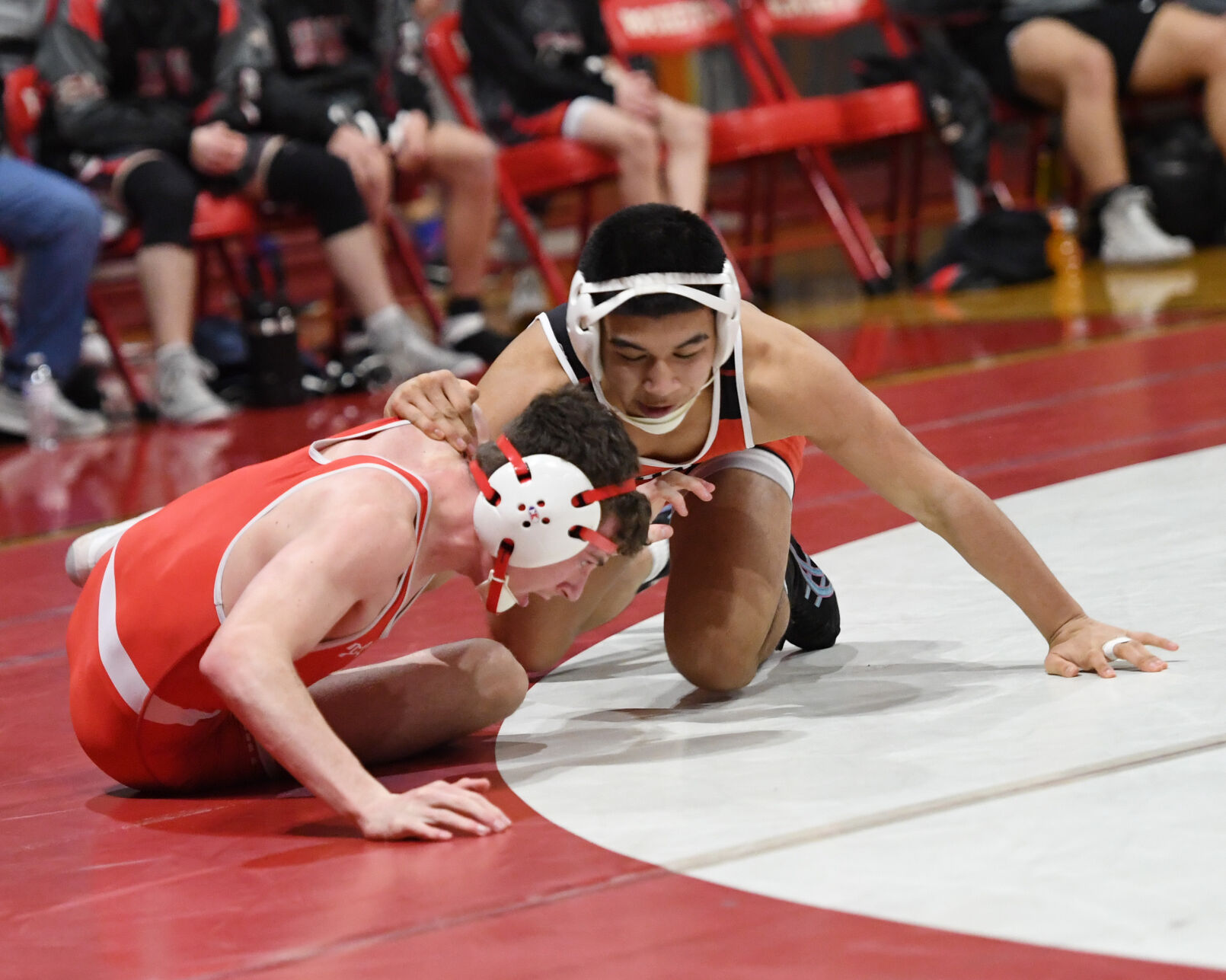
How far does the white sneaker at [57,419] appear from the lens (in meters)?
5.97

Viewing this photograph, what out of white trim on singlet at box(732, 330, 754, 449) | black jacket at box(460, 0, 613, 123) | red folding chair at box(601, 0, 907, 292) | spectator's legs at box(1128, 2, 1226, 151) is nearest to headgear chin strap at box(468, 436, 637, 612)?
white trim on singlet at box(732, 330, 754, 449)

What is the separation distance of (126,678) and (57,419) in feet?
12.5

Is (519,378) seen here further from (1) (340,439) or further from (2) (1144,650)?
(2) (1144,650)

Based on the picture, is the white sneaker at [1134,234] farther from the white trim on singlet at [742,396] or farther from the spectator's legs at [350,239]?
the white trim on singlet at [742,396]

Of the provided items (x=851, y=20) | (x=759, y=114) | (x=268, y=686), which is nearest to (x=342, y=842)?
(x=268, y=686)

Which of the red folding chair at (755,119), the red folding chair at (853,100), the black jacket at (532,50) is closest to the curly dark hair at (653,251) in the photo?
the black jacket at (532,50)

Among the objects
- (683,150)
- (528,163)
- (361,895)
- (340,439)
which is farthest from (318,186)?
(361,895)

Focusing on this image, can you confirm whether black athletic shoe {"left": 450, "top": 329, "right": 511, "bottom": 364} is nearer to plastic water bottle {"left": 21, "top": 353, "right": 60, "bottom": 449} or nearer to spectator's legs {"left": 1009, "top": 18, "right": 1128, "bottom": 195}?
plastic water bottle {"left": 21, "top": 353, "right": 60, "bottom": 449}

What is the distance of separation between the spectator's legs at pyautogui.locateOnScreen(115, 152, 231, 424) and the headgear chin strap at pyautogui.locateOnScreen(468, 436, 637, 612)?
389 cm

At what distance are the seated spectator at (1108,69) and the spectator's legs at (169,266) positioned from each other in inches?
148

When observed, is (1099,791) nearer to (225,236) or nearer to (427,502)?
(427,502)

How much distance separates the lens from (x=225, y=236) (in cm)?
611

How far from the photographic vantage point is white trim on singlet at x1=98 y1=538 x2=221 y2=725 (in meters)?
2.41

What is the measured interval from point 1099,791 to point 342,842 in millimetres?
970
